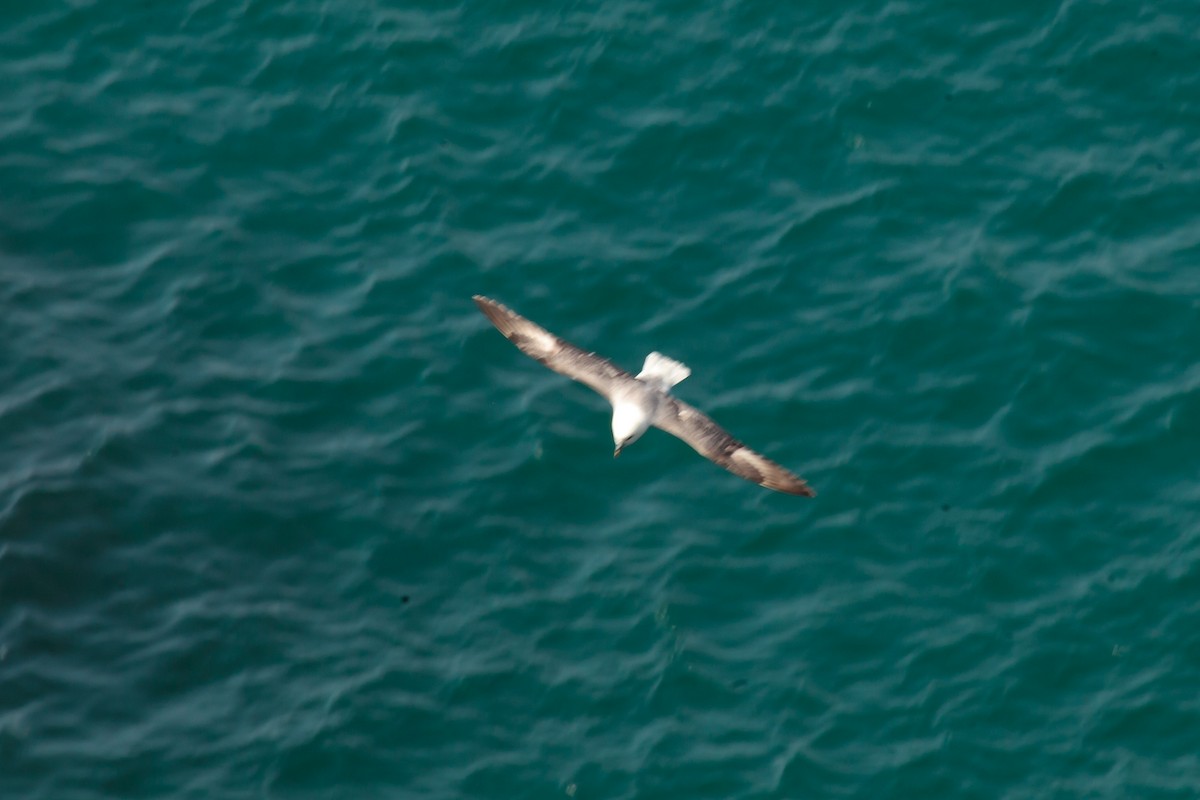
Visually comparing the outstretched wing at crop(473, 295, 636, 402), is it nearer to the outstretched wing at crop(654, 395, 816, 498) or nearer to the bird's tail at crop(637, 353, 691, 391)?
the bird's tail at crop(637, 353, 691, 391)

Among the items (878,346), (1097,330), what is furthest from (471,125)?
(1097,330)

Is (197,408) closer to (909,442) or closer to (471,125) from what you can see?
(471,125)

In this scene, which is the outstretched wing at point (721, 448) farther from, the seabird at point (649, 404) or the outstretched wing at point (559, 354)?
the outstretched wing at point (559, 354)

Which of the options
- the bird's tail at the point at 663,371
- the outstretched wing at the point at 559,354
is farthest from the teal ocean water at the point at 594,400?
the outstretched wing at the point at 559,354

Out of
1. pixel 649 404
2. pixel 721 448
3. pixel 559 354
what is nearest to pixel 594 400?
pixel 559 354

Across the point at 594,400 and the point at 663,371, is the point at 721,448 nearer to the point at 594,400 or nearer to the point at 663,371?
the point at 663,371
